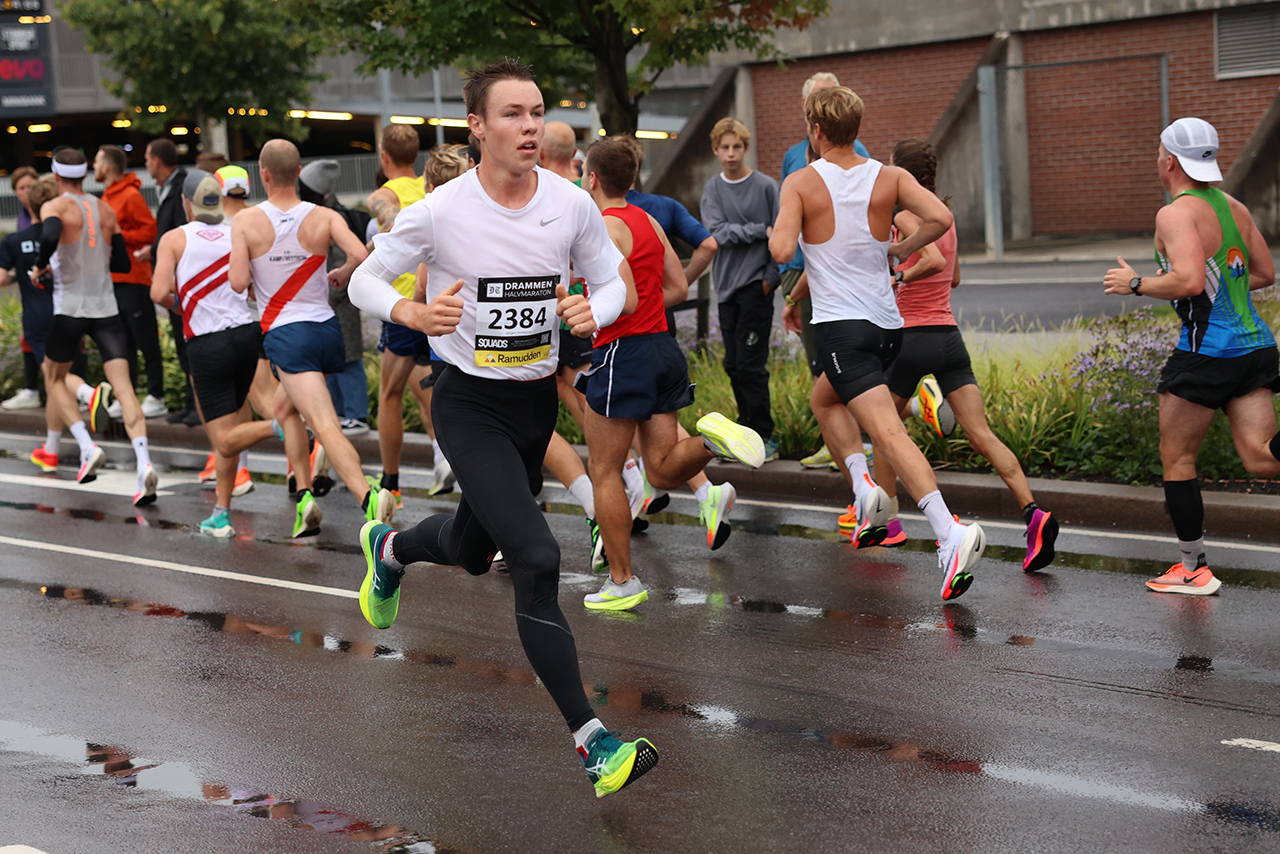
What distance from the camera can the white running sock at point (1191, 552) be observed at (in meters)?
6.44

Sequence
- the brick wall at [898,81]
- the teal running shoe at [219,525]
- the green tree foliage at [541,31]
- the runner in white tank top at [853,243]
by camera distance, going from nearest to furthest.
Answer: the runner in white tank top at [853,243]
the teal running shoe at [219,525]
the green tree foliage at [541,31]
the brick wall at [898,81]

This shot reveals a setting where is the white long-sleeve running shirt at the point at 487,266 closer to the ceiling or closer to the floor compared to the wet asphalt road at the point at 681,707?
closer to the ceiling

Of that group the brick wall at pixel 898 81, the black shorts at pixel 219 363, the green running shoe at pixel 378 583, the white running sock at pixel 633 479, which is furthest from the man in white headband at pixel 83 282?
the brick wall at pixel 898 81

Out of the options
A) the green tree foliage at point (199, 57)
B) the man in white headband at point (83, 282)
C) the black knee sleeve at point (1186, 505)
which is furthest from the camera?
the green tree foliage at point (199, 57)

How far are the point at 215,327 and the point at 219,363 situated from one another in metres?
0.21

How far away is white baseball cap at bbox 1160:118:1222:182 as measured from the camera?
6094mm

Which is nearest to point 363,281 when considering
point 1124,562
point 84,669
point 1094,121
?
point 84,669

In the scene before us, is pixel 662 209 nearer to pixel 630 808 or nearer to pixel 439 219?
pixel 439 219

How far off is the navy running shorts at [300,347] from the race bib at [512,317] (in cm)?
363

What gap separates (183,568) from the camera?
7.93 m

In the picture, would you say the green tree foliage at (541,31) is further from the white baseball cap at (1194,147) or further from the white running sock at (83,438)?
the white baseball cap at (1194,147)

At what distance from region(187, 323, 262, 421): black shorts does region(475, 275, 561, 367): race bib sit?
4.42m

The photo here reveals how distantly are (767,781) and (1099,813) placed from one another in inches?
38.1

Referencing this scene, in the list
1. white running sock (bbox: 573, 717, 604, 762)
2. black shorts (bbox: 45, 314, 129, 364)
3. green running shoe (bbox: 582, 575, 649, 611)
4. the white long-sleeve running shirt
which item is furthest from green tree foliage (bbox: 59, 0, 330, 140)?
white running sock (bbox: 573, 717, 604, 762)
